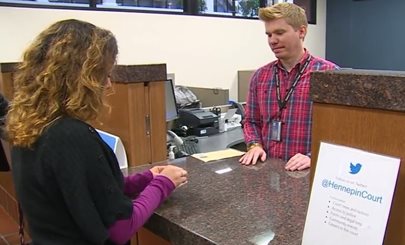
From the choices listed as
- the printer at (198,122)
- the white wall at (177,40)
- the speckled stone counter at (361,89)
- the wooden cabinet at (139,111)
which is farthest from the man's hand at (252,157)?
the white wall at (177,40)

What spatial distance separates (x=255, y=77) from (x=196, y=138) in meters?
1.36

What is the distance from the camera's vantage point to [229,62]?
4781mm

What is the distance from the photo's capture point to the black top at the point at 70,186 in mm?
822

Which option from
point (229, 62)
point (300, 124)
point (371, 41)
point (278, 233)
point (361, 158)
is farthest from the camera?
point (371, 41)

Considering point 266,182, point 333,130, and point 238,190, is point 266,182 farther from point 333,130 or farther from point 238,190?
point 333,130

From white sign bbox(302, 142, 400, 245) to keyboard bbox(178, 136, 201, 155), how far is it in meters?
2.05

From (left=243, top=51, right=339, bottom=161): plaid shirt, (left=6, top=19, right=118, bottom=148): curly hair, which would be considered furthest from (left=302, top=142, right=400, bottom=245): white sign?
(left=243, top=51, right=339, bottom=161): plaid shirt

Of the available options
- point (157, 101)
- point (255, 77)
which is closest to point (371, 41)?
point (255, 77)

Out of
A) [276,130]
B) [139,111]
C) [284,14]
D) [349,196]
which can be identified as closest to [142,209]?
[349,196]

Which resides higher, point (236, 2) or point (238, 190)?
point (236, 2)

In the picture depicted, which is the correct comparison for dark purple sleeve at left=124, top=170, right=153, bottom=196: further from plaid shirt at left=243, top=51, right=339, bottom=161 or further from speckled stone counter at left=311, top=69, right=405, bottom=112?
plaid shirt at left=243, top=51, right=339, bottom=161

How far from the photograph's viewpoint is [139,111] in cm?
154

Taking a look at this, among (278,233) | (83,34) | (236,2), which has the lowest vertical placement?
(278,233)

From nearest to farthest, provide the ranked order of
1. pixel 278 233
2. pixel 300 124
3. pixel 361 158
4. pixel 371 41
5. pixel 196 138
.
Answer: pixel 361 158, pixel 278 233, pixel 300 124, pixel 196 138, pixel 371 41
